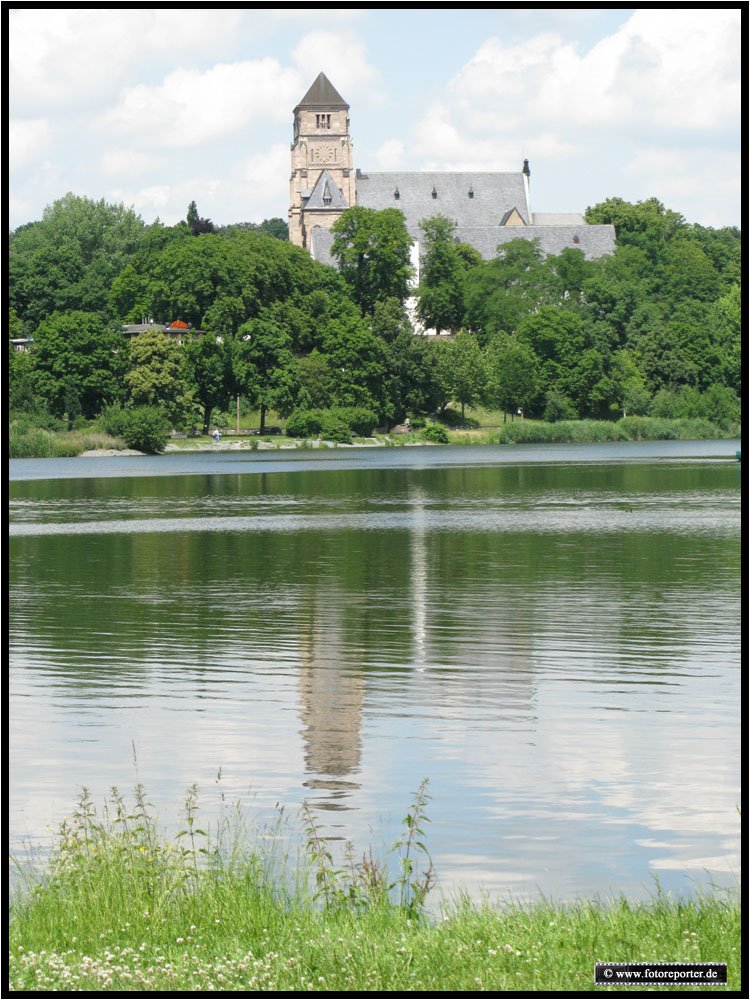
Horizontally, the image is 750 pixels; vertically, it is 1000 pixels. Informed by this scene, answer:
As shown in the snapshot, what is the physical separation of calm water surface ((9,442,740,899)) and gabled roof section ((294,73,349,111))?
137 metres

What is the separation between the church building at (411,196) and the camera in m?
162

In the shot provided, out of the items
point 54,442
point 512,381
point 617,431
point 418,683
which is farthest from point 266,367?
point 418,683

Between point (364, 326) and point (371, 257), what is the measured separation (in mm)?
16668

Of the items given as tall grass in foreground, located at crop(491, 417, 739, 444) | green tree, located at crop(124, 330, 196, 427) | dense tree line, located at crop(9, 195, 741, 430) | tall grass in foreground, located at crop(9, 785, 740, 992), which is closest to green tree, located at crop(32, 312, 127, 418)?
dense tree line, located at crop(9, 195, 741, 430)

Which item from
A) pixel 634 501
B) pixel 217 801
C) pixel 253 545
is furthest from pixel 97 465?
pixel 217 801

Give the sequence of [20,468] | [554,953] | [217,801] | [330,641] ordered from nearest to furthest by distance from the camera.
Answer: [554,953] → [217,801] → [330,641] → [20,468]

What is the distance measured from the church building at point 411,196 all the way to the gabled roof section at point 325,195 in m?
0.11

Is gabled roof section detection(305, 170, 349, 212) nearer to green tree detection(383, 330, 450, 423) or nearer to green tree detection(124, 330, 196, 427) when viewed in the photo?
green tree detection(383, 330, 450, 423)

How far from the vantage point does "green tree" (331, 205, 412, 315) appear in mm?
129500

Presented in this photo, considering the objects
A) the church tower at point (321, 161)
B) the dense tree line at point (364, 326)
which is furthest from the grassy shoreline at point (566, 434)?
the church tower at point (321, 161)

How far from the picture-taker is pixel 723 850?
958cm

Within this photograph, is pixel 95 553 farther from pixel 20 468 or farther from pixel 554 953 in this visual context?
pixel 20 468

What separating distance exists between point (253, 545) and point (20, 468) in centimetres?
4520

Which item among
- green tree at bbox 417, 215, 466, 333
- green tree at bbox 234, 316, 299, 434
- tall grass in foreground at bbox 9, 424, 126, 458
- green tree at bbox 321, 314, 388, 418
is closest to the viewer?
tall grass in foreground at bbox 9, 424, 126, 458
